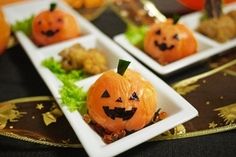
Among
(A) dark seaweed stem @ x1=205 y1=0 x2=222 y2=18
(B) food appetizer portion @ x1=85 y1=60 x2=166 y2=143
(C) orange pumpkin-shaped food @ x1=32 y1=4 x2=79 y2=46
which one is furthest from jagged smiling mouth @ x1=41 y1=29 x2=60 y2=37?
(A) dark seaweed stem @ x1=205 y1=0 x2=222 y2=18

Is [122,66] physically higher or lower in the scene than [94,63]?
higher

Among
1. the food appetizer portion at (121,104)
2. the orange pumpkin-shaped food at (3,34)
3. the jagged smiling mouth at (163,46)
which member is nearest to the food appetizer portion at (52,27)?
the orange pumpkin-shaped food at (3,34)

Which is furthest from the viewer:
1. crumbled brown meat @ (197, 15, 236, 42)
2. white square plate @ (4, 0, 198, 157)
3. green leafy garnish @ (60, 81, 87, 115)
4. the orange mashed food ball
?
the orange mashed food ball

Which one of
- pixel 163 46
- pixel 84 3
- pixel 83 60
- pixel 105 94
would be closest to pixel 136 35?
pixel 163 46

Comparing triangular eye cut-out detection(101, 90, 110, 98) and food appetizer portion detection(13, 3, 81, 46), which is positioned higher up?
triangular eye cut-out detection(101, 90, 110, 98)

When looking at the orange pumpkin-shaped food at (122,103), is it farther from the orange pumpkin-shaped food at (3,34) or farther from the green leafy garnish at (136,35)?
the orange pumpkin-shaped food at (3,34)

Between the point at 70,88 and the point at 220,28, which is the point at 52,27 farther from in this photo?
the point at 220,28

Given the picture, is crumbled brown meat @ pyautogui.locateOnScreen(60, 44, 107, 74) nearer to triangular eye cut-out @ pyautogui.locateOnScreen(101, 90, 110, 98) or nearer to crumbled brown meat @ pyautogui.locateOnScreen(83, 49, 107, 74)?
crumbled brown meat @ pyautogui.locateOnScreen(83, 49, 107, 74)
